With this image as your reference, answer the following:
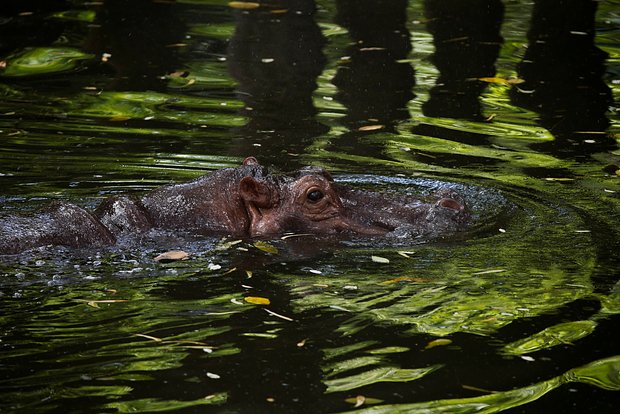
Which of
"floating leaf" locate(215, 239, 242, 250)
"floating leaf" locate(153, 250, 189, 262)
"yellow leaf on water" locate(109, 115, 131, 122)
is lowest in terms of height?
"yellow leaf on water" locate(109, 115, 131, 122)

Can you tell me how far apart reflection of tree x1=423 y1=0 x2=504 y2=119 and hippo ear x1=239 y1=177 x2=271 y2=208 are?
5131 mm

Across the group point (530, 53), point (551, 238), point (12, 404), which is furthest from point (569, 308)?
point (530, 53)

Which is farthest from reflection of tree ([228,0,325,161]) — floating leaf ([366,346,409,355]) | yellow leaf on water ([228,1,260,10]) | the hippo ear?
floating leaf ([366,346,409,355])

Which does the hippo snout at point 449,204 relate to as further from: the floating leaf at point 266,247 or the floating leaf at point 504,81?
the floating leaf at point 504,81

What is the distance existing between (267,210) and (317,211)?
1.37 ft

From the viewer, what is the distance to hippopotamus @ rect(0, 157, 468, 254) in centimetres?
924

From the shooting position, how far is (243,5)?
19.5 metres

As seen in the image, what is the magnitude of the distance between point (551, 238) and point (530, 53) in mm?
7977

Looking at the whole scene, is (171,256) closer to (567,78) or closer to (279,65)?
(279,65)

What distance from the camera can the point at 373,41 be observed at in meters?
17.6

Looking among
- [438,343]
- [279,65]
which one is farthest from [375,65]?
[438,343]

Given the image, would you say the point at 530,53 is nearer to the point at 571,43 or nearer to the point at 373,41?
the point at 571,43

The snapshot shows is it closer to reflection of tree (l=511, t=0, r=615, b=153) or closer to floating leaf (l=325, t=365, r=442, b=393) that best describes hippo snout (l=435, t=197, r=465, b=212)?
floating leaf (l=325, t=365, r=442, b=393)

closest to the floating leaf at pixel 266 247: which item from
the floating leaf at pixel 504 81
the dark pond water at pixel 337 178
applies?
the dark pond water at pixel 337 178
